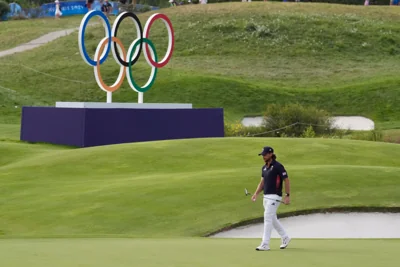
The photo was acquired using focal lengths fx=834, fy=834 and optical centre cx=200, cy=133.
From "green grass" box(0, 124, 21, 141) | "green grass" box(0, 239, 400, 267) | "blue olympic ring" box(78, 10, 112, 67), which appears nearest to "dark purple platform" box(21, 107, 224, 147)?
"blue olympic ring" box(78, 10, 112, 67)

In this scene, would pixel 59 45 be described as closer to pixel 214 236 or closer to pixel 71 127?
pixel 71 127

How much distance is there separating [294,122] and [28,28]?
173 feet

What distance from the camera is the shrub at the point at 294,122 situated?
50.0 meters

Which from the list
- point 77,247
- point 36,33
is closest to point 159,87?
point 36,33

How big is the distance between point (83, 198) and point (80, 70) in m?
47.7

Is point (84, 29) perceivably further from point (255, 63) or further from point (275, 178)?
point (255, 63)

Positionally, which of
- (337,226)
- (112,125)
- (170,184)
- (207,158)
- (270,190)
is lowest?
(337,226)

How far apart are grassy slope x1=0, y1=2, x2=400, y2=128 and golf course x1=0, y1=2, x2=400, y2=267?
0.18 m

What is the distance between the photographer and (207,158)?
3088 centimetres

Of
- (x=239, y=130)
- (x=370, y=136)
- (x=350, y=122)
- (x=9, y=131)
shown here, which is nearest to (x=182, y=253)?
(x=370, y=136)

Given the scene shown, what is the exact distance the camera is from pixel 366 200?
22281mm

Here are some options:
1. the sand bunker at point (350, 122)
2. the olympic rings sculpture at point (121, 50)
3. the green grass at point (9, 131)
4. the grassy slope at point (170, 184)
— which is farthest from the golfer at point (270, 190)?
the sand bunker at point (350, 122)

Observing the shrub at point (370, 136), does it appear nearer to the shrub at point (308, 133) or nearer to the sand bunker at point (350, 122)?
the shrub at point (308, 133)

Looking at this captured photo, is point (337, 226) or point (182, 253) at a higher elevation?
point (182, 253)
